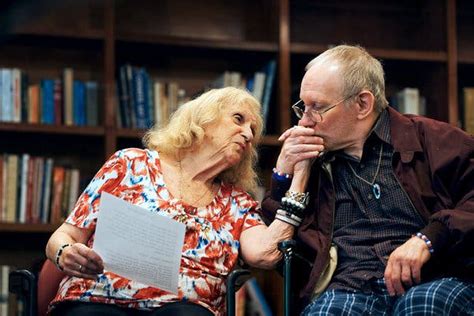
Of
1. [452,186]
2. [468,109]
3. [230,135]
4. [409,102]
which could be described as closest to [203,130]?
[230,135]

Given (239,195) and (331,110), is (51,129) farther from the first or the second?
(331,110)

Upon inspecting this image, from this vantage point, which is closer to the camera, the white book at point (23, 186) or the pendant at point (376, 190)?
the pendant at point (376, 190)

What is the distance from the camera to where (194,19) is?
147 inches

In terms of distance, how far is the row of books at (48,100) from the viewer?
3.29 metres

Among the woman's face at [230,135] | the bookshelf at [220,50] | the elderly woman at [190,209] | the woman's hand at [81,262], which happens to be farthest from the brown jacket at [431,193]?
the bookshelf at [220,50]

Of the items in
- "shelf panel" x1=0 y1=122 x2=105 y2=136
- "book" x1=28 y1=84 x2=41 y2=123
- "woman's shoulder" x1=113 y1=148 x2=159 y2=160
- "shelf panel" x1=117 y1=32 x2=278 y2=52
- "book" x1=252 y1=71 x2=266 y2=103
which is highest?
"shelf panel" x1=117 y1=32 x2=278 y2=52

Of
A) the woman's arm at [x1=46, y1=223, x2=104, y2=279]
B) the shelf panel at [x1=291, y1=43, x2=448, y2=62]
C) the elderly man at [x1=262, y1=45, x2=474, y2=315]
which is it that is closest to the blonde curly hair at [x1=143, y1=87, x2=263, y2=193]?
the elderly man at [x1=262, y1=45, x2=474, y2=315]

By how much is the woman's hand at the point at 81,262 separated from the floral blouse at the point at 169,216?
0.27ft

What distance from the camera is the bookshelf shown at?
335cm

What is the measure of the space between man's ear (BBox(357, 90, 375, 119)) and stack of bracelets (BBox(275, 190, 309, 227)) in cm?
27

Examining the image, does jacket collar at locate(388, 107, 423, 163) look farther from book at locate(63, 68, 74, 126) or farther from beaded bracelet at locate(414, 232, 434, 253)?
book at locate(63, 68, 74, 126)

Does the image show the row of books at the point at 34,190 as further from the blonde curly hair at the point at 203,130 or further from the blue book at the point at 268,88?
the blonde curly hair at the point at 203,130

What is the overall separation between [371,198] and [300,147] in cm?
23

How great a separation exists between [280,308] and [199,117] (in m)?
1.41
